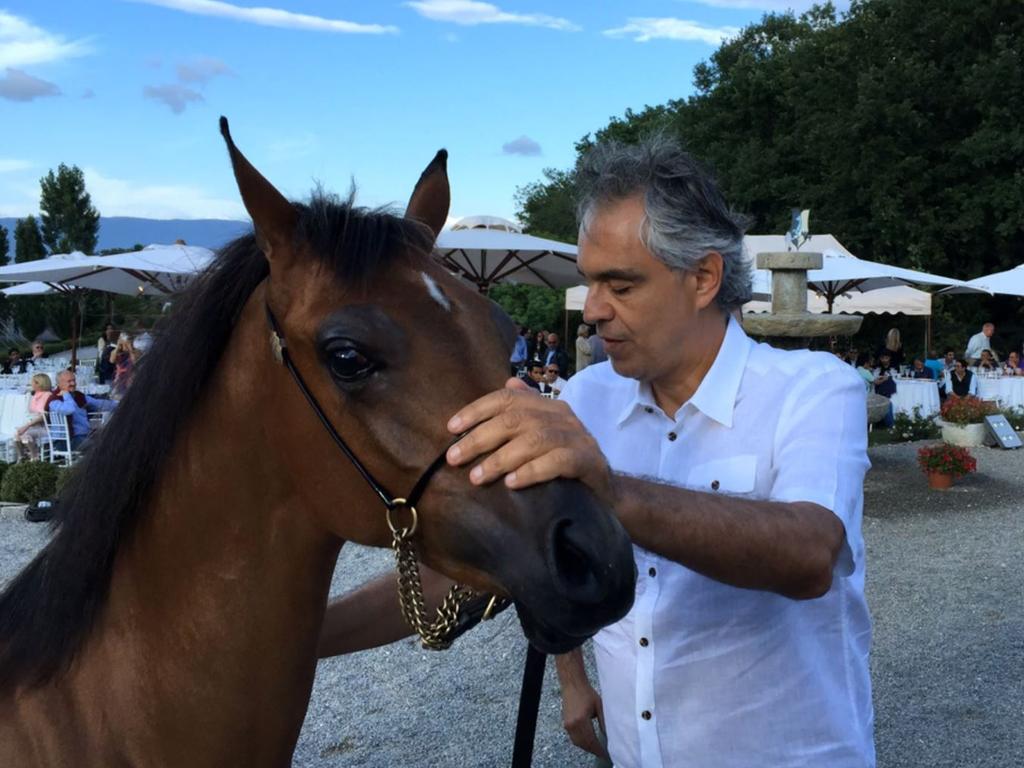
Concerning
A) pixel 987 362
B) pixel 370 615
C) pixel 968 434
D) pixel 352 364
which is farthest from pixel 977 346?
pixel 352 364

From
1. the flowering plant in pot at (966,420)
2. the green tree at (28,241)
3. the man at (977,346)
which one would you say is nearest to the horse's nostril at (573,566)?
the flowering plant in pot at (966,420)

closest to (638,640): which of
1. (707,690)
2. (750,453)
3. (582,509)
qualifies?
(707,690)

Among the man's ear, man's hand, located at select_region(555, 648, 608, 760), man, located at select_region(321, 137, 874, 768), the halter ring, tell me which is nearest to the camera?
the halter ring

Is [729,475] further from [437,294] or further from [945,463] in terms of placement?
[945,463]

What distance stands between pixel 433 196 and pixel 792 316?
668 cm

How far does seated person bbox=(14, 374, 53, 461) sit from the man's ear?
10.4 metres

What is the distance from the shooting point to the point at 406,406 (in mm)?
1448

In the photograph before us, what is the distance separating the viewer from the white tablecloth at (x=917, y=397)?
1537cm

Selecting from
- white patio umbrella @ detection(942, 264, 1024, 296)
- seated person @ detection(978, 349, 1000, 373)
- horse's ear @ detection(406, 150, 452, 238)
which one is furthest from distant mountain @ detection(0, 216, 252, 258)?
seated person @ detection(978, 349, 1000, 373)

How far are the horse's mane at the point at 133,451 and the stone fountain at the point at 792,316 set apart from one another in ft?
22.6

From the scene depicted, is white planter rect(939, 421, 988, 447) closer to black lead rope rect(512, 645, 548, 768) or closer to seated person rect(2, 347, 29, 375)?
black lead rope rect(512, 645, 548, 768)

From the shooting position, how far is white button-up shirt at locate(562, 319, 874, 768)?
5.85 feet

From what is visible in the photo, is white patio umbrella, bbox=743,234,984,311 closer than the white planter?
No

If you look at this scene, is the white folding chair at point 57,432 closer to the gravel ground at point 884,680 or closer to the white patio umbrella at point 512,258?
the gravel ground at point 884,680
